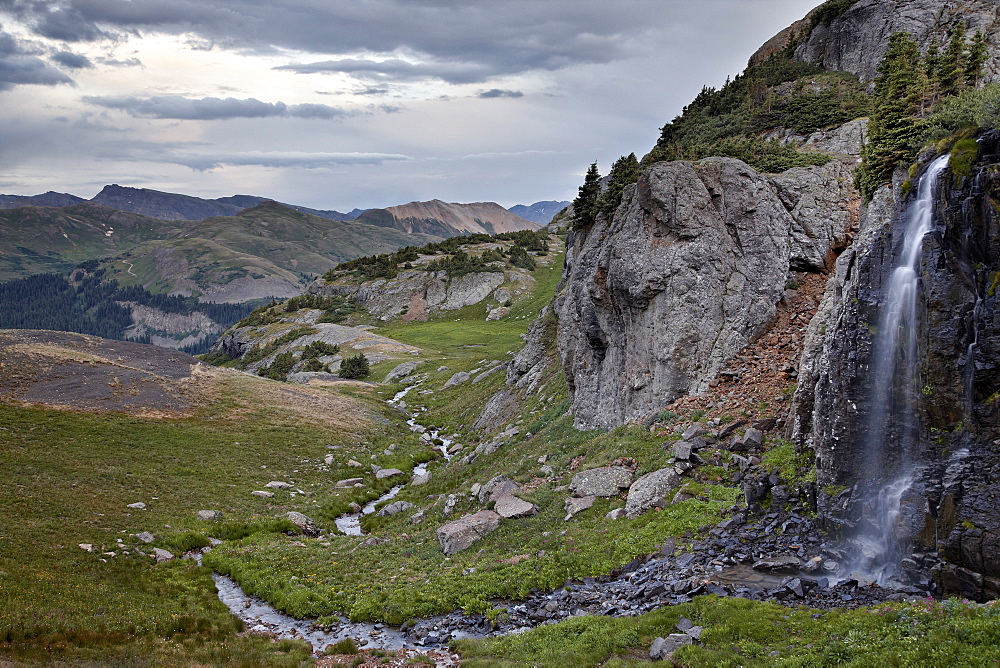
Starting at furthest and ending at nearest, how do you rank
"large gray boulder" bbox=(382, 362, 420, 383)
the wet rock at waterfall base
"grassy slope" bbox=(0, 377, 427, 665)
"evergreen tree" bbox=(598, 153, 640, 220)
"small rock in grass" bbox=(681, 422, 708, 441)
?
"large gray boulder" bbox=(382, 362, 420, 383) → "evergreen tree" bbox=(598, 153, 640, 220) → "small rock in grass" bbox=(681, 422, 708, 441) → "grassy slope" bbox=(0, 377, 427, 665) → the wet rock at waterfall base

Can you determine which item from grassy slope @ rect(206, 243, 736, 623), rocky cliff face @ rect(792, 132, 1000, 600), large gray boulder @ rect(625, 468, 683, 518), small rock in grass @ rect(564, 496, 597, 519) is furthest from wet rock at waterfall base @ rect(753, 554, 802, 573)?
small rock in grass @ rect(564, 496, 597, 519)

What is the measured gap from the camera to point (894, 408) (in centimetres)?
1650

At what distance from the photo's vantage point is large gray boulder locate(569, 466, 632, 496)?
24266mm

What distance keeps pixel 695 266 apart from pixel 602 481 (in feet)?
45.1

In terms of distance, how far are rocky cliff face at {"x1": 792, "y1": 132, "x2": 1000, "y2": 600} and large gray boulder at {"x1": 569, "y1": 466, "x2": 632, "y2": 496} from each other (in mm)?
8398

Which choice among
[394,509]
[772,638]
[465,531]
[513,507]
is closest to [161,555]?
[394,509]

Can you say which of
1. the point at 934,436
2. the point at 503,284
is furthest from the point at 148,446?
the point at 503,284

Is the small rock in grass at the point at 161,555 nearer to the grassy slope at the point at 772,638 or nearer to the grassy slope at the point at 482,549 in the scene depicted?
the grassy slope at the point at 482,549

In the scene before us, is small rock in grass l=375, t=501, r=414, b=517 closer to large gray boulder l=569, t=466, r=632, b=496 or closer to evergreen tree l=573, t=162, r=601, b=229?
large gray boulder l=569, t=466, r=632, b=496

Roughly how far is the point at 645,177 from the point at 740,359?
12835 millimetres

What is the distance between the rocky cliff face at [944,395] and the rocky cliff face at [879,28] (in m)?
43.3

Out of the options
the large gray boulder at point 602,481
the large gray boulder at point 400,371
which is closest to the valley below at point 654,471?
the large gray boulder at point 602,481

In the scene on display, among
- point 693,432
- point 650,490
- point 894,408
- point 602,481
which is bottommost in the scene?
point 602,481

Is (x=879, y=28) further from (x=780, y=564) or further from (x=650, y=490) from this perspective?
(x=780, y=564)
